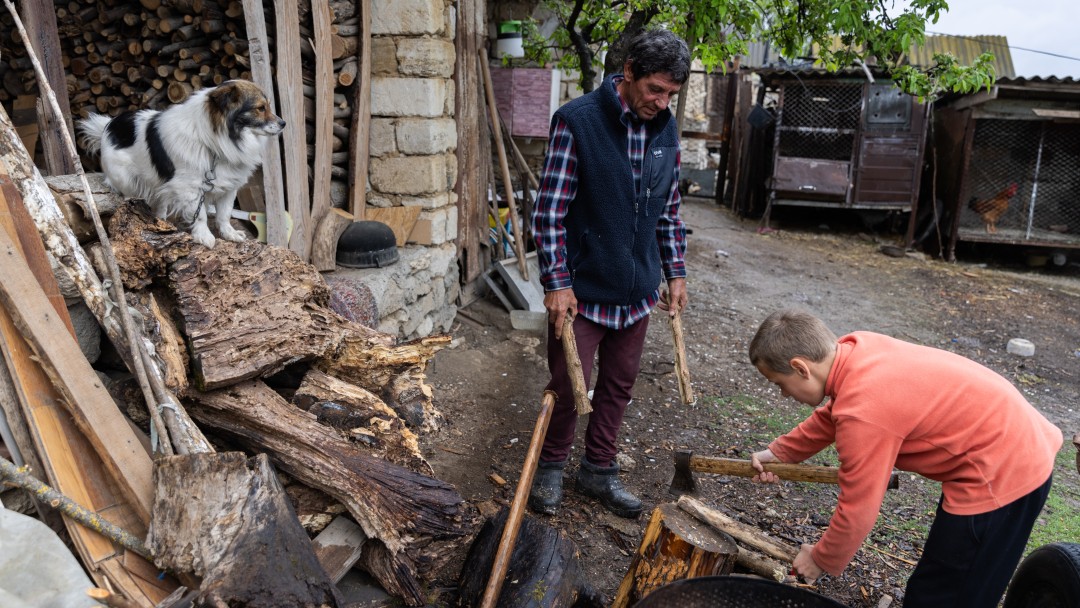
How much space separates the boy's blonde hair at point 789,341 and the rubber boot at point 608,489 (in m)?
1.42

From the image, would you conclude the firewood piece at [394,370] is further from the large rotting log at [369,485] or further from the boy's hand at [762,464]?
the boy's hand at [762,464]

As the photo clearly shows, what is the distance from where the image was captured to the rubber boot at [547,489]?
3.34m

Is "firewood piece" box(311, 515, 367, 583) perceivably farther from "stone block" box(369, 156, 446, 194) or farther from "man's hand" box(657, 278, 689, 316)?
"stone block" box(369, 156, 446, 194)

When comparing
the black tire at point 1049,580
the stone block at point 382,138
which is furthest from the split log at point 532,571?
the stone block at point 382,138

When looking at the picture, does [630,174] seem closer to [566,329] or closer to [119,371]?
[566,329]

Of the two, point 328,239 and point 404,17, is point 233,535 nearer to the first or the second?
point 328,239

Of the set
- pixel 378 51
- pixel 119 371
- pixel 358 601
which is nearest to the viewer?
pixel 358 601

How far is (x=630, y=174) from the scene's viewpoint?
3.02m

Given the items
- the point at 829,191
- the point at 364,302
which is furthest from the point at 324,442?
the point at 829,191

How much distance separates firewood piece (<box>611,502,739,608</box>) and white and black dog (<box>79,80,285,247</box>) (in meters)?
2.33

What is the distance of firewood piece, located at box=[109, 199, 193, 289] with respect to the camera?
111 inches

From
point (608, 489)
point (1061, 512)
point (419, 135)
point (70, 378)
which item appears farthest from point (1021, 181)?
point (70, 378)

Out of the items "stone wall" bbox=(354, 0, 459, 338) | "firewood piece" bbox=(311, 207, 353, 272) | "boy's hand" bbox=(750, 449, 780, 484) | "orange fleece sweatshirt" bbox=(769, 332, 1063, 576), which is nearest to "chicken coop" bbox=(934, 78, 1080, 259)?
"stone wall" bbox=(354, 0, 459, 338)

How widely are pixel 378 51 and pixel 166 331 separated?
291 cm
